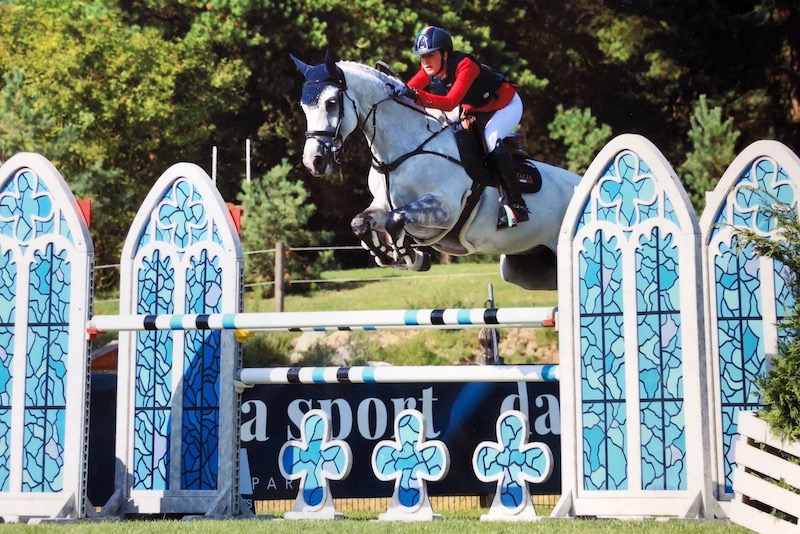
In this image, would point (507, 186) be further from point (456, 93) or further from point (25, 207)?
point (25, 207)

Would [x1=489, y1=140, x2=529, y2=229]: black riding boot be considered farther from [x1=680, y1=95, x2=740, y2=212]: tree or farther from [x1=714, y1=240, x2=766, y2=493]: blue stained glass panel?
[x1=680, y1=95, x2=740, y2=212]: tree

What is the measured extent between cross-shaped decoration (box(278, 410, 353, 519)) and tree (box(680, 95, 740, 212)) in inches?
543

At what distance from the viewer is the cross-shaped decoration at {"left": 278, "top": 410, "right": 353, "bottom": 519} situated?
5.72m

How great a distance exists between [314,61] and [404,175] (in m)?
17.5

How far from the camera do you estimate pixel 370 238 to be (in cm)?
580

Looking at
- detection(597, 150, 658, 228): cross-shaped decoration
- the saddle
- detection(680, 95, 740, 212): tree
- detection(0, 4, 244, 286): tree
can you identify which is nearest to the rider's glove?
the saddle

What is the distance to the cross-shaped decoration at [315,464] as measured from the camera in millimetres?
5723

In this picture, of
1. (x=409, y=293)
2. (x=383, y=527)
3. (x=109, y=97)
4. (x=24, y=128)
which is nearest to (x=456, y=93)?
(x=383, y=527)

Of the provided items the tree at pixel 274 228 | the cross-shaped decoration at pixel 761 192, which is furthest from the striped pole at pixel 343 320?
the tree at pixel 274 228

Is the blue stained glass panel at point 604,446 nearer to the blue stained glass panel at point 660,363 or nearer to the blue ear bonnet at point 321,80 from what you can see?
the blue stained glass panel at point 660,363

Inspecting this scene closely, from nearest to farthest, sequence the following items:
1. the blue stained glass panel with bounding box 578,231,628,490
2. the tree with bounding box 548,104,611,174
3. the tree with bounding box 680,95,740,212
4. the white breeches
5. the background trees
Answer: the blue stained glass panel with bounding box 578,231,628,490 < the white breeches < the tree with bounding box 680,95,740,212 < the background trees < the tree with bounding box 548,104,611,174

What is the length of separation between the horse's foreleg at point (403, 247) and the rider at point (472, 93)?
1.66 feet

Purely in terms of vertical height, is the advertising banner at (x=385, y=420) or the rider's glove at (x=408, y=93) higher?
the rider's glove at (x=408, y=93)

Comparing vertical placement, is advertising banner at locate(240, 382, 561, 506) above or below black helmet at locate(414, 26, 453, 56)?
below
